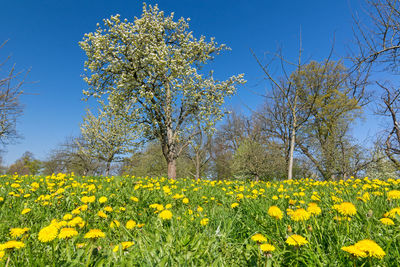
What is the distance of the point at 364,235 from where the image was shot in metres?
1.57

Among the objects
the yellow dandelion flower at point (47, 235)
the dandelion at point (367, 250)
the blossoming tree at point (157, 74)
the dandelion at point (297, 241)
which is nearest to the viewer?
the dandelion at point (367, 250)

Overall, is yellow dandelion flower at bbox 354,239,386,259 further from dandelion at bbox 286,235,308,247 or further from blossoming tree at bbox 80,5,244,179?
blossoming tree at bbox 80,5,244,179

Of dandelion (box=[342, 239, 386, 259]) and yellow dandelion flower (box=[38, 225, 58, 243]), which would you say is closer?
dandelion (box=[342, 239, 386, 259])

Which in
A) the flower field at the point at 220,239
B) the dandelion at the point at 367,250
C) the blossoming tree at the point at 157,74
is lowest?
the flower field at the point at 220,239

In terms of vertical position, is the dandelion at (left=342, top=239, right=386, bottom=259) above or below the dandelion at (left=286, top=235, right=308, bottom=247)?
above

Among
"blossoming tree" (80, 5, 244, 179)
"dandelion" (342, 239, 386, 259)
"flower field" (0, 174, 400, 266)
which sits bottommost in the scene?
"flower field" (0, 174, 400, 266)

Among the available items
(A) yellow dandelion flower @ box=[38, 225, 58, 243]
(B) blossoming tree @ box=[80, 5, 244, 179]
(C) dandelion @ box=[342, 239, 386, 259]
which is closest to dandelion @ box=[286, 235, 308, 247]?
(C) dandelion @ box=[342, 239, 386, 259]

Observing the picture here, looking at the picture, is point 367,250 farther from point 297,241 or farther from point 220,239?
point 220,239

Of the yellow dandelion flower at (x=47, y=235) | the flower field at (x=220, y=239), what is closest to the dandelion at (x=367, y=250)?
the flower field at (x=220, y=239)

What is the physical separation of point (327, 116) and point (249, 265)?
1941 cm

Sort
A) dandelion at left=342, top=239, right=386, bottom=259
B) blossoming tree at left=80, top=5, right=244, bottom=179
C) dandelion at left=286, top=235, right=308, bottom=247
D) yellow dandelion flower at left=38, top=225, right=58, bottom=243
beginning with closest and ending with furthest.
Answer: dandelion at left=342, top=239, right=386, bottom=259 → dandelion at left=286, top=235, right=308, bottom=247 → yellow dandelion flower at left=38, top=225, right=58, bottom=243 → blossoming tree at left=80, top=5, right=244, bottom=179

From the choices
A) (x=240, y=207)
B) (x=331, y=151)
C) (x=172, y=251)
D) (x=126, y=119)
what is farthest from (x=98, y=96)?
(x=331, y=151)

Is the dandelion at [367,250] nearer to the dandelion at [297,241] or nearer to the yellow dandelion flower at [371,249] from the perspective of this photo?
the yellow dandelion flower at [371,249]

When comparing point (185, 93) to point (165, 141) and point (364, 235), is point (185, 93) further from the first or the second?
point (364, 235)
